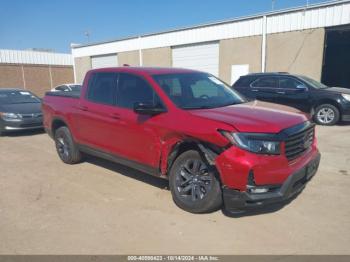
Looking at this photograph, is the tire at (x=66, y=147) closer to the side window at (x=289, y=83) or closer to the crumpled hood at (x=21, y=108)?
the crumpled hood at (x=21, y=108)

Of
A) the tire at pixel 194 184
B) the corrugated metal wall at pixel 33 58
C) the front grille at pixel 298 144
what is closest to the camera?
the front grille at pixel 298 144

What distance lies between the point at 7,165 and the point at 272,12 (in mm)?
14259

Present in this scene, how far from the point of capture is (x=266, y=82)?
1095 centimetres

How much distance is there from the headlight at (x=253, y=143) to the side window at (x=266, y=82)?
310 inches

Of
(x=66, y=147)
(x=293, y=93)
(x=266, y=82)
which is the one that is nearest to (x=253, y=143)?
(x=66, y=147)

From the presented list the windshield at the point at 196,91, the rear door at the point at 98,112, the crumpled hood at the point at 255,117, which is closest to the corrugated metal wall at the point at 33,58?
the rear door at the point at 98,112

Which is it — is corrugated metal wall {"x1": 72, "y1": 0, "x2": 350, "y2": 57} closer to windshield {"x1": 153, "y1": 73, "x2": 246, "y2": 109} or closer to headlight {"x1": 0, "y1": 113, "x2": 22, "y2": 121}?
windshield {"x1": 153, "y1": 73, "x2": 246, "y2": 109}

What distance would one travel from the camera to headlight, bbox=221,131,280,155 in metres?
3.44

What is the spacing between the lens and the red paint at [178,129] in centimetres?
344

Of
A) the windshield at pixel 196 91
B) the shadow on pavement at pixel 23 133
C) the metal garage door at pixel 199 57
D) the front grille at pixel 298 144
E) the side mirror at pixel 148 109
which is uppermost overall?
the metal garage door at pixel 199 57

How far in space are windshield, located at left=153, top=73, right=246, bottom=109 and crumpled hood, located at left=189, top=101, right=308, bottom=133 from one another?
0.27 m

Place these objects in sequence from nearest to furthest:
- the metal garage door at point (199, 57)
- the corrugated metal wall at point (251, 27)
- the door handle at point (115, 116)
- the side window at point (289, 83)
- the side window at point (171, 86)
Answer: the side window at point (171, 86), the door handle at point (115, 116), the side window at point (289, 83), the corrugated metal wall at point (251, 27), the metal garage door at point (199, 57)

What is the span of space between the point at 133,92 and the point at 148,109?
0.72 m

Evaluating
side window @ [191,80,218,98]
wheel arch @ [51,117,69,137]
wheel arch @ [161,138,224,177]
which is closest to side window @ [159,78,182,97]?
side window @ [191,80,218,98]
